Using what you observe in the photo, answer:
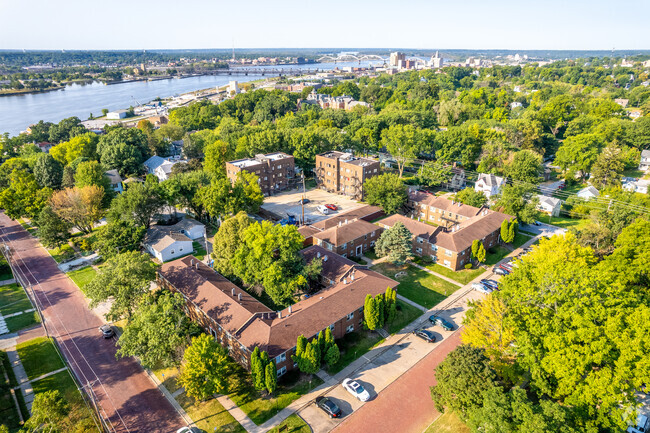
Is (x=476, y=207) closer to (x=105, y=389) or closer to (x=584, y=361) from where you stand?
(x=584, y=361)

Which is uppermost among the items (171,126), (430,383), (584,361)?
(171,126)

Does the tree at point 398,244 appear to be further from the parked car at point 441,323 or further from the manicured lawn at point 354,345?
the manicured lawn at point 354,345

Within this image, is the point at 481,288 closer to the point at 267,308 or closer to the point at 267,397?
the point at 267,308

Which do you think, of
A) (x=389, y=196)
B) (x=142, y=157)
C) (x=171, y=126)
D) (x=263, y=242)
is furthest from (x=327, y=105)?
(x=263, y=242)

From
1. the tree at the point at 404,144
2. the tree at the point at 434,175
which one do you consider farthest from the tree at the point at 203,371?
the tree at the point at 404,144

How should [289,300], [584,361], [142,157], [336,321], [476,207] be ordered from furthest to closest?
[142,157], [476,207], [289,300], [336,321], [584,361]

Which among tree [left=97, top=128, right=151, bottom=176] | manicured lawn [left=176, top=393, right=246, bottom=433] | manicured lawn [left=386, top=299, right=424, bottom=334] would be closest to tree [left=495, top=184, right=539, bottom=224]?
manicured lawn [left=386, top=299, right=424, bottom=334]
